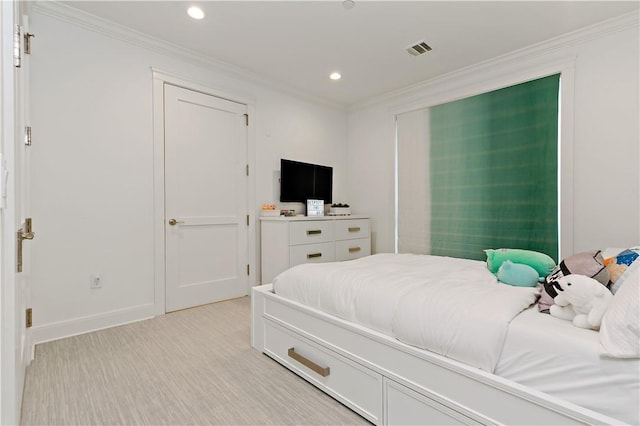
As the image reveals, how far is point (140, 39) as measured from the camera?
2.84 meters

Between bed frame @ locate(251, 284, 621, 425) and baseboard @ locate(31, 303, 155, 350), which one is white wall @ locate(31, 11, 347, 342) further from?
bed frame @ locate(251, 284, 621, 425)

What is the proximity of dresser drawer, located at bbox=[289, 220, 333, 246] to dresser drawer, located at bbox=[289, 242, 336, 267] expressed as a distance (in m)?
0.06

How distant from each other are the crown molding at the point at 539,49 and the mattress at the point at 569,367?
2.90m

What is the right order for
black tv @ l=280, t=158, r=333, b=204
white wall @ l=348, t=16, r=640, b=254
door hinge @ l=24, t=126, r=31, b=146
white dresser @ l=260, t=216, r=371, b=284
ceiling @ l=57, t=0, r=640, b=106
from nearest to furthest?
door hinge @ l=24, t=126, r=31, b=146, ceiling @ l=57, t=0, r=640, b=106, white wall @ l=348, t=16, r=640, b=254, white dresser @ l=260, t=216, r=371, b=284, black tv @ l=280, t=158, r=333, b=204

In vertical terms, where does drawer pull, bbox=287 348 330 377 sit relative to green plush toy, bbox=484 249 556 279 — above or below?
below

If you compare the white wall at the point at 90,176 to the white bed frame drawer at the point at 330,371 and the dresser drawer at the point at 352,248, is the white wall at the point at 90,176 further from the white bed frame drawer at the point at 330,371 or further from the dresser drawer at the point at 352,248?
the dresser drawer at the point at 352,248

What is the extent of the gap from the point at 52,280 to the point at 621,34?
498 cm

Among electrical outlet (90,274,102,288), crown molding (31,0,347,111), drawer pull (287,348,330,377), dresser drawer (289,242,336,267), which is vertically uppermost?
crown molding (31,0,347,111)

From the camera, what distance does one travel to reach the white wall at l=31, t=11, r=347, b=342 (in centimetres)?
239

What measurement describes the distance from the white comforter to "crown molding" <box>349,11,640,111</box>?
2.31m

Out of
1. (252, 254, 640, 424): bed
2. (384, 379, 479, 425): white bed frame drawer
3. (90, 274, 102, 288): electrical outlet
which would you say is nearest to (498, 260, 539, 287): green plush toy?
(252, 254, 640, 424): bed

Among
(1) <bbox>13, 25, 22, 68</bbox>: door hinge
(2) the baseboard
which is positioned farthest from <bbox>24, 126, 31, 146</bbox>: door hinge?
(2) the baseboard

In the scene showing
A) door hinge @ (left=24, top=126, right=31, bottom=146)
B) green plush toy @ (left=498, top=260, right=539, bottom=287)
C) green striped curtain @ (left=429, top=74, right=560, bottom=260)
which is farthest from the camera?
green striped curtain @ (left=429, top=74, right=560, bottom=260)

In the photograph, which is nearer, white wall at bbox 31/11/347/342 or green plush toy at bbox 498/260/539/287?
green plush toy at bbox 498/260/539/287
